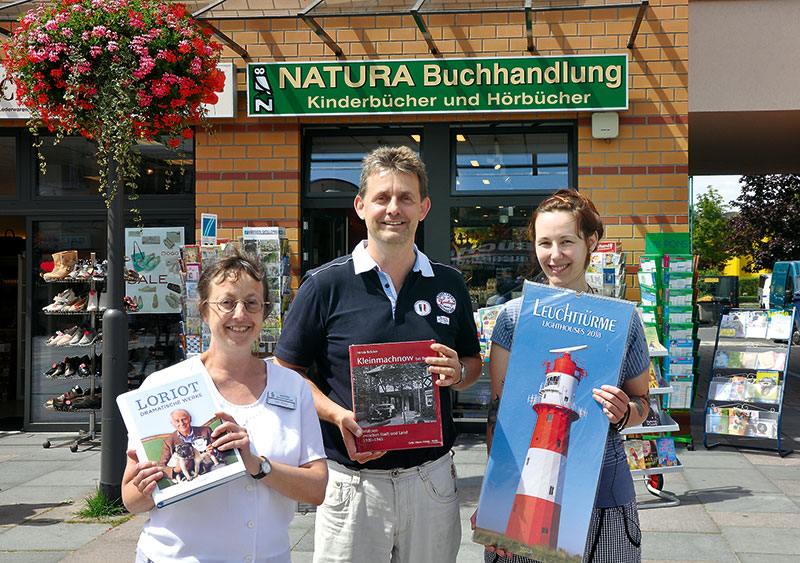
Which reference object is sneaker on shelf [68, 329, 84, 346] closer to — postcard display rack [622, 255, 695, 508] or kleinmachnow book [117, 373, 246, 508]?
postcard display rack [622, 255, 695, 508]

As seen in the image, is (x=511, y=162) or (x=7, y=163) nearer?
(x=511, y=162)

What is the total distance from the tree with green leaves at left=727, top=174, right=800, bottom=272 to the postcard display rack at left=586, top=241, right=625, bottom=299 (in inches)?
697

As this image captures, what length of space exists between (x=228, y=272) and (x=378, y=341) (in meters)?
0.49

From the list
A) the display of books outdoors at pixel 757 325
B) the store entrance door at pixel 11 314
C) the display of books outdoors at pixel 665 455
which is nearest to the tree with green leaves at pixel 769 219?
the display of books outdoors at pixel 757 325

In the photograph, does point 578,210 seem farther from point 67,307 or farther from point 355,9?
point 67,307

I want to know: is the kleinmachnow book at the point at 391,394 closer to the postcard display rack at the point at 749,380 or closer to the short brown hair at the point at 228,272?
the short brown hair at the point at 228,272

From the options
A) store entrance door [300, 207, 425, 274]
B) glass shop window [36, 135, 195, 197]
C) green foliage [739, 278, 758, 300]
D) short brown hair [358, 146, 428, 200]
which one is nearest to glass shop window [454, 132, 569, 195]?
store entrance door [300, 207, 425, 274]

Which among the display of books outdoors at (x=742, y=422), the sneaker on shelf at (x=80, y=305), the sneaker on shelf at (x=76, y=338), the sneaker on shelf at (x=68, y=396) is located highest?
the sneaker on shelf at (x=80, y=305)

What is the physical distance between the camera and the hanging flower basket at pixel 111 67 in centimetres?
482

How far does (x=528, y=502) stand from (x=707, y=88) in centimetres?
720

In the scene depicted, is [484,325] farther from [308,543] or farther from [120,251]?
[120,251]

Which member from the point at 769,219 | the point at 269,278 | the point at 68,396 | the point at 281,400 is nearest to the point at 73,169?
the point at 68,396

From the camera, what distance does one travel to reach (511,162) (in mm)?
7555

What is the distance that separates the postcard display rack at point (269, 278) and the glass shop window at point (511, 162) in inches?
74.7
